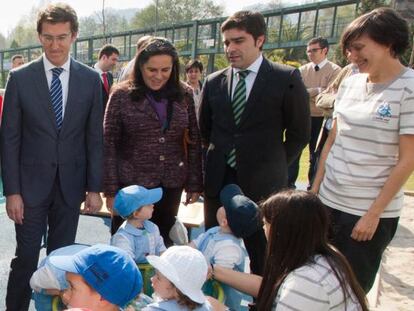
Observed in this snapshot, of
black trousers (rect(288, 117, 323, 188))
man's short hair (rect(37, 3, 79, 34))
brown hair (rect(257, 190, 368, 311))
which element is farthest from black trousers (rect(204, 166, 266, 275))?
black trousers (rect(288, 117, 323, 188))

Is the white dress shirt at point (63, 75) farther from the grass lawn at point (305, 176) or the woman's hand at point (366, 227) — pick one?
the grass lawn at point (305, 176)

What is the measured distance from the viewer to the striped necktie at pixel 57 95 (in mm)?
2449

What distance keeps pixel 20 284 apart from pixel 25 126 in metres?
0.95

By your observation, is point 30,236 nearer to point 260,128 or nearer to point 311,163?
point 260,128

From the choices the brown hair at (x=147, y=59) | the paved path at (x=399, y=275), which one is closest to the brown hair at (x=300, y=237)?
the brown hair at (x=147, y=59)

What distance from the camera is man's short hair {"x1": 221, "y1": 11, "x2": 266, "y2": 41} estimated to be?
2.61 metres

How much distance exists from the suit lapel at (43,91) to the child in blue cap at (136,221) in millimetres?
579

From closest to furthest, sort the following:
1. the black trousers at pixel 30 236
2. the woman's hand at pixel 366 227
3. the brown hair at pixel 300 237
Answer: the brown hair at pixel 300 237
the woman's hand at pixel 366 227
the black trousers at pixel 30 236

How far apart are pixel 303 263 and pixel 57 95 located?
1.64m

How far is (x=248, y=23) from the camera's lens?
8.56 feet

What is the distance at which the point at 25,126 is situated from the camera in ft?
8.01

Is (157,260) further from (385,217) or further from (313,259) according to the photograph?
(385,217)

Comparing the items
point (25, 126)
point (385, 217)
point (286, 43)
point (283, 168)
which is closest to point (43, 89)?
point (25, 126)

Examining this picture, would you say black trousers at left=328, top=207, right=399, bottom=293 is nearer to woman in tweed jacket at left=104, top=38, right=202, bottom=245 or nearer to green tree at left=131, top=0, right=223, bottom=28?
woman in tweed jacket at left=104, top=38, right=202, bottom=245
